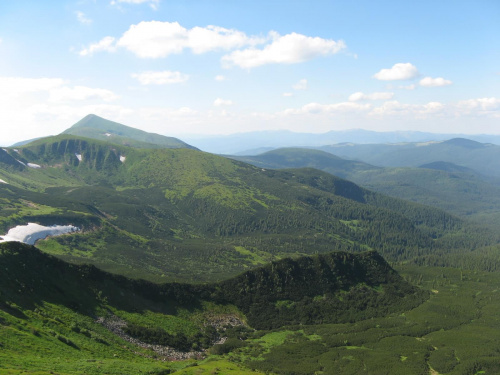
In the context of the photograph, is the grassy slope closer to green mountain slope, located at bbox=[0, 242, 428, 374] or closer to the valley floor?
the valley floor

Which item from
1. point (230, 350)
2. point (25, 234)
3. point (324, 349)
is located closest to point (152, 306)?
point (230, 350)

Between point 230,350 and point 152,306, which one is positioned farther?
point 152,306

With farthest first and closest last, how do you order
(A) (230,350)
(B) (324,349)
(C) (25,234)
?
(C) (25,234), (B) (324,349), (A) (230,350)

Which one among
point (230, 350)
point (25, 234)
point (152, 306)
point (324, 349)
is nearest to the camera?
point (230, 350)

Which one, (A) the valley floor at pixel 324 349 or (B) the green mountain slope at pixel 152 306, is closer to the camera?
(A) the valley floor at pixel 324 349

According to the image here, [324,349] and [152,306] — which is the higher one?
[152,306]

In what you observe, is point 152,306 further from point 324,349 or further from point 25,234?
point 25,234

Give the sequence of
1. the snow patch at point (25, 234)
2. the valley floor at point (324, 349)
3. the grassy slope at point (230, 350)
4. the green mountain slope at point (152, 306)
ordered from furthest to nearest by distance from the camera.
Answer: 1. the snow patch at point (25, 234)
2. the green mountain slope at point (152, 306)
3. the grassy slope at point (230, 350)
4. the valley floor at point (324, 349)

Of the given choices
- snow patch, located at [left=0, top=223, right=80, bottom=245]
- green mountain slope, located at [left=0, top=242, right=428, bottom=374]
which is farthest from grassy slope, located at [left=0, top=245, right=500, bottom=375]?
snow patch, located at [left=0, top=223, right=80, bottom=245]

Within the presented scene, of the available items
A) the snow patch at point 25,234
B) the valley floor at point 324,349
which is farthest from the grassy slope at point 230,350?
the snow patch at point 25,234

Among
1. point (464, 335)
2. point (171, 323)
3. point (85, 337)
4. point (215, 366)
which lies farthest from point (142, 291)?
point (464, 335)

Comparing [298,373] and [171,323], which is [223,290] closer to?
[171,323]

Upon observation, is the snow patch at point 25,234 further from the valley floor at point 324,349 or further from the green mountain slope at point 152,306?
the valley floor at point 324,349
